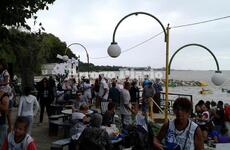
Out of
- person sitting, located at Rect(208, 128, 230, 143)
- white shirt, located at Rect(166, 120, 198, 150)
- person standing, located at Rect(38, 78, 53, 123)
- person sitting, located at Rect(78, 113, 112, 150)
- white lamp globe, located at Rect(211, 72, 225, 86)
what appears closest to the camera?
white shirt, located at Rect(166, 120, 198, 150)

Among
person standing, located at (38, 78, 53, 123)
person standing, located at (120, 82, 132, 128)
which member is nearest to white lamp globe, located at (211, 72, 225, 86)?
person standing, located at (120, 82, 132, 128)

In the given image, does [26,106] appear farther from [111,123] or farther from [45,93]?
[45,93]

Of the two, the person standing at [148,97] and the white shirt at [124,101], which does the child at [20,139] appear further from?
the person standing at [148,97]

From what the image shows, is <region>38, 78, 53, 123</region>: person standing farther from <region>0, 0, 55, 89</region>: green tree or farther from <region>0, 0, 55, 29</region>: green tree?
<region>0, 0, 55, 29</region>: green tree

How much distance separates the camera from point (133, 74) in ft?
183

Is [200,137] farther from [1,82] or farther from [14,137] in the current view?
[1,82]

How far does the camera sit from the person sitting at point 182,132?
4.75m

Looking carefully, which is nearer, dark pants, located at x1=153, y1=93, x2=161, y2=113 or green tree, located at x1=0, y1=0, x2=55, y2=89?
green tree, located at x1=0, y1=0, x2=55, y2=89

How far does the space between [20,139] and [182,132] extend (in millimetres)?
1953

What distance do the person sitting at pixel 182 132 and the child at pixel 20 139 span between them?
159 cm

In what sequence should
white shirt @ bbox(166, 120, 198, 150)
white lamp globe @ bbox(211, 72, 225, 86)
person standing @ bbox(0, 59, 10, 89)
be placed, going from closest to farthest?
white shirt @ bbox(166, 120, 198, 150)
person standing @ bbox(0, 59, 10, 89)
white lamp globe @ bbox(211, 72, 225, 86)

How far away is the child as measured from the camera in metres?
5.24

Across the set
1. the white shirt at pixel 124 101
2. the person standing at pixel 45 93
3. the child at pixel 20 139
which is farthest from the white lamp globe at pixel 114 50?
the child at pixel 20 139

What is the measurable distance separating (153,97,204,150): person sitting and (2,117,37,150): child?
5.20 feet
